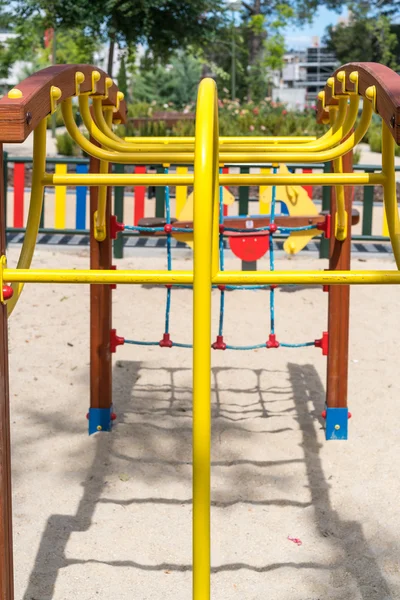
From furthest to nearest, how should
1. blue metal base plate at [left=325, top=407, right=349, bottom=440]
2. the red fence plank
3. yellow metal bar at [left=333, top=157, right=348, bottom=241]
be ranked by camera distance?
1. the red fence plank
2. blue metal base plate at [left=325, top=407, right=349, bottom=440]
3. yellow metal bar at [left=333, top=157, right=348, bottom=241]

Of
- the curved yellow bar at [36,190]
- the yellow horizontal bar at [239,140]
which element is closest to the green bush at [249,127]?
the yellow horizontal bar at [239,140]

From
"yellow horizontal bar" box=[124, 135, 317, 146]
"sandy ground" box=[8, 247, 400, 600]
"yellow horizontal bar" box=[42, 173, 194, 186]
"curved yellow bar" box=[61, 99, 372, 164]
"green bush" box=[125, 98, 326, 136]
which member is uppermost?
"green bush" box=[125, 98, 326, 136]

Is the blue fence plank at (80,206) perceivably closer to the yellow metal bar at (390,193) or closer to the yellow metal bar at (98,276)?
the yellow metal bar at (390,193)

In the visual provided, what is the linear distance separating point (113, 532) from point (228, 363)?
1949 millimetres

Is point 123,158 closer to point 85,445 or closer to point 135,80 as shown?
point 85,445

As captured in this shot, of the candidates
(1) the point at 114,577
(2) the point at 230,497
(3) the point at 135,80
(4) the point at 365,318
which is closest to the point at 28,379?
(2) the point at 230,497

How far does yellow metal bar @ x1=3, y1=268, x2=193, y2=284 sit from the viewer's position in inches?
64.9

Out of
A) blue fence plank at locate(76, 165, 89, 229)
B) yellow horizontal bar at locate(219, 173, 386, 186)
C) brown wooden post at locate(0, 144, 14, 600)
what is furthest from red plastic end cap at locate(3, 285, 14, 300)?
blue fence plank at locate(76, 165, 89, 229)

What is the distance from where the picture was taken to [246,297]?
595 cm

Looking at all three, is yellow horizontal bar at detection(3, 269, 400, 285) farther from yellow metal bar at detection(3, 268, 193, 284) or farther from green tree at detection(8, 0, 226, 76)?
green tree at detection(8, 0, 226, 76)

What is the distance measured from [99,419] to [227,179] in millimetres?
1716

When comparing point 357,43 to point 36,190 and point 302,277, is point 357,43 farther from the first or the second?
point 302,277

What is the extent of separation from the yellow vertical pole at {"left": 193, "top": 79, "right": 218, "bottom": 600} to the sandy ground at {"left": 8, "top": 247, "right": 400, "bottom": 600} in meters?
0.89

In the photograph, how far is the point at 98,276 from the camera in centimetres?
166
